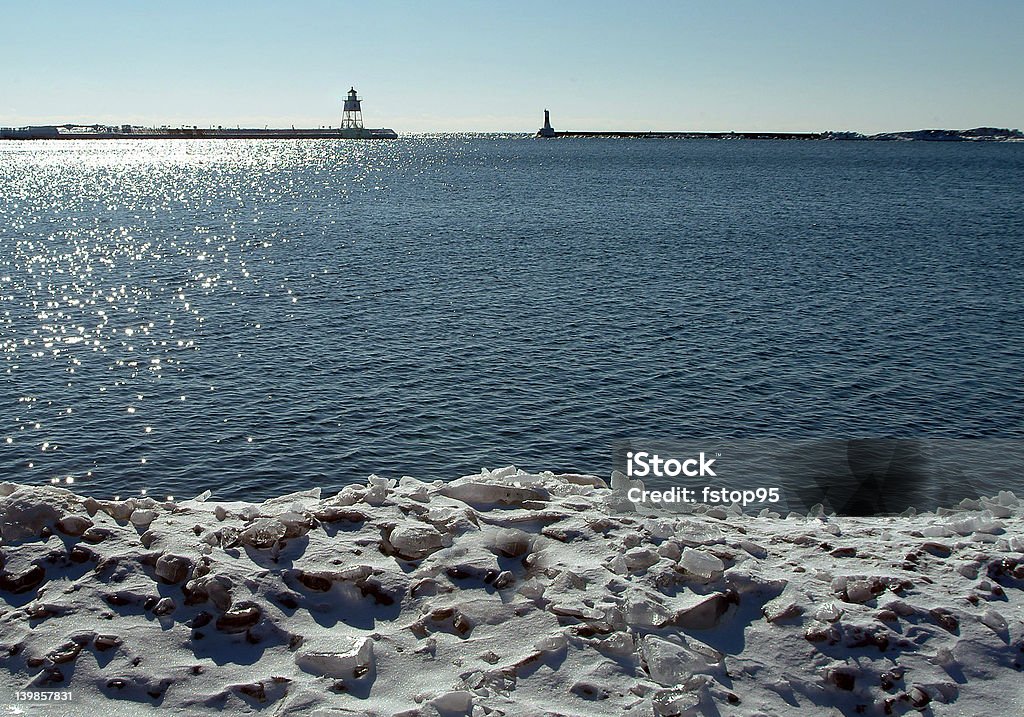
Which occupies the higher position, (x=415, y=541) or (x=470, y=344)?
(x=415, y=541)

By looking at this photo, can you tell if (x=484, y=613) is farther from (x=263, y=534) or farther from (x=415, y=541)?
(x=263, y=534)

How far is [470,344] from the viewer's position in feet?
128

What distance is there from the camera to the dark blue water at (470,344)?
27.1 meters

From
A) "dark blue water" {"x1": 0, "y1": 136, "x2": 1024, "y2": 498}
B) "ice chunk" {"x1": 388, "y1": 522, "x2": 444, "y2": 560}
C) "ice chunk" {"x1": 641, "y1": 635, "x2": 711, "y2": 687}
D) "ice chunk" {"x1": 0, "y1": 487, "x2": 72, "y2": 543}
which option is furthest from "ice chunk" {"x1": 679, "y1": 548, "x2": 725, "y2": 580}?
"dark blue water" {"x1": 0, "y1": 136, "x2": 1024, "y2": 498}

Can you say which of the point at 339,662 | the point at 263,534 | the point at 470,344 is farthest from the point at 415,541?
the point at 470,344

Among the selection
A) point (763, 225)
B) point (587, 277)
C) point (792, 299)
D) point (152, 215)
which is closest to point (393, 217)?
point (152, 215)

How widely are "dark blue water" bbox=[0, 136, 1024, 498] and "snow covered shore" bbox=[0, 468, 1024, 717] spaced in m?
11.4

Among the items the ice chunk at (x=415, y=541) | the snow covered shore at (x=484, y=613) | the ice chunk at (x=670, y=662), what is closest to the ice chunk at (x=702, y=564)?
the snow covered shore at (x=484, y=613)

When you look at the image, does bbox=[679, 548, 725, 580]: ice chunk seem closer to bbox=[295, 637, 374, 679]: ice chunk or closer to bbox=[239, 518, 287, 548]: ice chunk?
bbox=[295, 637, 374, 679]: ice chunk

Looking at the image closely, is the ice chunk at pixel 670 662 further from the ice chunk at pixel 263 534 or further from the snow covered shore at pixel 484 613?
the ice chunk at pixel 263 534

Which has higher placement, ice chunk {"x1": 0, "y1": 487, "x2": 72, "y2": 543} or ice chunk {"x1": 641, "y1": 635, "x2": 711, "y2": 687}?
ice chunk {"x1": 0, "y1": 487, "x2": 72, "y2": 543}

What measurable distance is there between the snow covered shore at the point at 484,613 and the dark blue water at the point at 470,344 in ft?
37.4

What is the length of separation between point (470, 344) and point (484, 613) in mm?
28056

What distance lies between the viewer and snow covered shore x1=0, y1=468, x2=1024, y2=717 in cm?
1001
